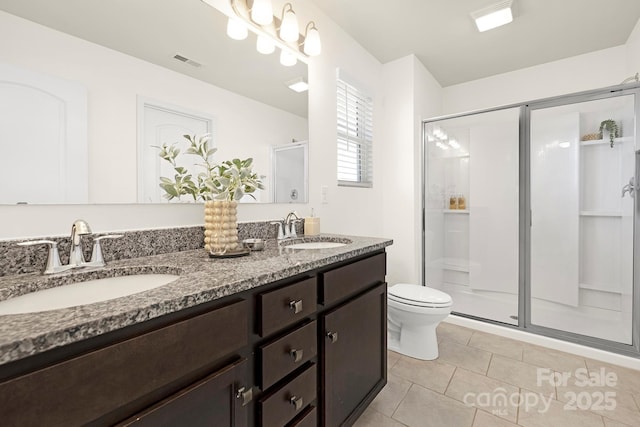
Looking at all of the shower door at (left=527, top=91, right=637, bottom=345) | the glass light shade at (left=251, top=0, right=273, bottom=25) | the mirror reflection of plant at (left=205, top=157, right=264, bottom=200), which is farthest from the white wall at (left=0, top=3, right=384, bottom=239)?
the shower door at (left=527, top=91, right=637, bottom=345)

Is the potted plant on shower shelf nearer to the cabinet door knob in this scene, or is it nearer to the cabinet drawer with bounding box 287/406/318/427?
the cabinet door knob

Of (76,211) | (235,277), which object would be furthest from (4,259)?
(235,277)

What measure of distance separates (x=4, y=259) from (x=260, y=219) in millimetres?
993

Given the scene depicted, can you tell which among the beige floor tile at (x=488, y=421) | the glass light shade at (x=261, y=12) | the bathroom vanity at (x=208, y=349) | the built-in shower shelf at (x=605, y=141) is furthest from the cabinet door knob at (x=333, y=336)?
the built-in shower shelf at (x=605, y=141)

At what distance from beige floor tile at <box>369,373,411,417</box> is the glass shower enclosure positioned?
1.22 meters

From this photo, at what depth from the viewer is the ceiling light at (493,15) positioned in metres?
2.00

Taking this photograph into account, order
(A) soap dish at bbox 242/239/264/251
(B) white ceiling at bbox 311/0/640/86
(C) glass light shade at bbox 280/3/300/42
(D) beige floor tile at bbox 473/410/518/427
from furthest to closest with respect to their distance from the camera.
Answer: (B) white ceiling at bbox 311/0/640/86
(C) glass light shade at bbox 280/3/300/42
(D) beige floor tile at bbox 473/410/518/427
(A) soap dish at bbox 242/239/264/251

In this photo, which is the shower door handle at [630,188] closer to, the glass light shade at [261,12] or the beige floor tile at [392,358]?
the beige floor tile at [392,358]

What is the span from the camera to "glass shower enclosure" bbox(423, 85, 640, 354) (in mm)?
2146

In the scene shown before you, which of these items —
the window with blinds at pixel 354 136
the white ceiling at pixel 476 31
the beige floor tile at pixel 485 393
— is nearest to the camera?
the beige floor tile at pixel 485 393

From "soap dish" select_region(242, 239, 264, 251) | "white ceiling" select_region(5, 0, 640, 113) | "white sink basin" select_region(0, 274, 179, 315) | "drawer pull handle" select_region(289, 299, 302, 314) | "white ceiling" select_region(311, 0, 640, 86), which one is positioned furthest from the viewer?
"white ceiling" select_region(311, 0, 640, 86)

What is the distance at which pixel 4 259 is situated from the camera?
0.82 metres

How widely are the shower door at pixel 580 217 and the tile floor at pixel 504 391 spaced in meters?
0.41

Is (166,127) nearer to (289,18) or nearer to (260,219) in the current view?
(260,219)
